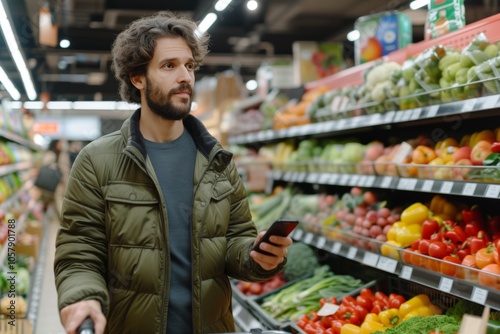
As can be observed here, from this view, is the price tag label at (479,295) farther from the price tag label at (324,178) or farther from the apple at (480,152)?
the price tag label at (324,178)

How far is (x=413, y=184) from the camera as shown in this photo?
9.89ft

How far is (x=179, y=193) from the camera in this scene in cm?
207

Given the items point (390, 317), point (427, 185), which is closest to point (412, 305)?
point (390, 317)

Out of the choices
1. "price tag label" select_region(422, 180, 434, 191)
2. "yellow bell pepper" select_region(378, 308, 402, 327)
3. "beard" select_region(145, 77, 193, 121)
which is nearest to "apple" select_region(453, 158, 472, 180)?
"price tag label" select_region(422, 180, 434, 191)

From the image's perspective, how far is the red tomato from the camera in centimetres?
267

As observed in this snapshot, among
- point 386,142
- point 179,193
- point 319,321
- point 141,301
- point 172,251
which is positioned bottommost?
point 319,321

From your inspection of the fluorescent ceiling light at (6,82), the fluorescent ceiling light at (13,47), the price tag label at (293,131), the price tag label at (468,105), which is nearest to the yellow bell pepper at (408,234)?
the price tag label at (468,105)

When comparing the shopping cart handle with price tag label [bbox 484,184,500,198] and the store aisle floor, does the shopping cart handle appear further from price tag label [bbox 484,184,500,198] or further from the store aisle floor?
the store aisle floor

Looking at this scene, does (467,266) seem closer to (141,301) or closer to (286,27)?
(141,301)

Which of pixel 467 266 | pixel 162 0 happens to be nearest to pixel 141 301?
pixel 467 266

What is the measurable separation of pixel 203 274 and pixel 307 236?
2.24m

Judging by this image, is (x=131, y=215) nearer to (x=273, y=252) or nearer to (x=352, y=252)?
(x=273, y=252)

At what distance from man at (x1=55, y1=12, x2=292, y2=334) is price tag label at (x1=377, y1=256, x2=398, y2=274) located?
1.08 metres

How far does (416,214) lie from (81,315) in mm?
2100
